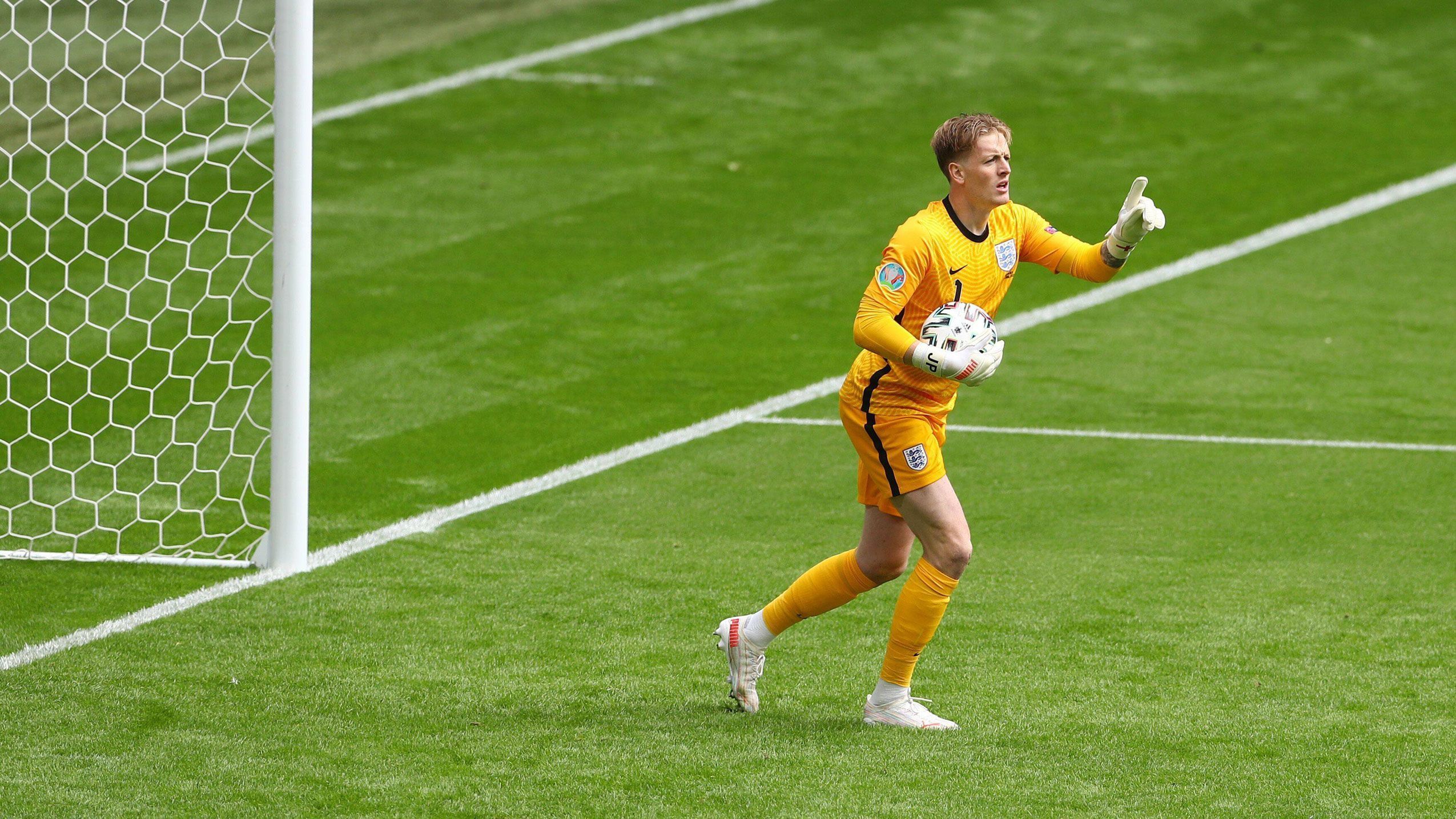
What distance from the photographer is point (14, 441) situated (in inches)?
333

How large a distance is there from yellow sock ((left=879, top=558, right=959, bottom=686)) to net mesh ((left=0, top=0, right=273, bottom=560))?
298 centimetres

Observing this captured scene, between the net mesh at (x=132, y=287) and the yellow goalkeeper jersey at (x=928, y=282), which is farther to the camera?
the net mesh at (x=132, y=287)

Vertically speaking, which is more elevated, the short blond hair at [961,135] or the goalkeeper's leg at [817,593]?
the short blond hair at [961,135]

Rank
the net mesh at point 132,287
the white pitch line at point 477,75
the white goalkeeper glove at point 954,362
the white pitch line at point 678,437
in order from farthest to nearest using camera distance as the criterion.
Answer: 1. the white pitch line at point 477,75
2. the net mesh at point 132,287
3. the white pitch line at point 678,437
4. the white goalkeeper glove at point 954,362

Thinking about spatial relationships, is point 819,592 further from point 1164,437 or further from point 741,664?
point 1164,437

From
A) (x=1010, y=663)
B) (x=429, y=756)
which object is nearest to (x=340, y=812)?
(x=429, y=756)

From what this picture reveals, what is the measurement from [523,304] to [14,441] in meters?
3.39

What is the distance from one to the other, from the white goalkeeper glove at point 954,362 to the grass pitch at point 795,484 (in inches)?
41.2

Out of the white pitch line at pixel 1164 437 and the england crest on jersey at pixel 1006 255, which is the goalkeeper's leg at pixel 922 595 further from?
the white pitch line at pixel 1164 437

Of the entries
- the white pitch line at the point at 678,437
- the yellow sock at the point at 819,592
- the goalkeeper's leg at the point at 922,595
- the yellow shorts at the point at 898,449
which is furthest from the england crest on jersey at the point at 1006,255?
the white pitch line at the point at 678,437

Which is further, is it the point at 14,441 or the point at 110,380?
the point at 110,380

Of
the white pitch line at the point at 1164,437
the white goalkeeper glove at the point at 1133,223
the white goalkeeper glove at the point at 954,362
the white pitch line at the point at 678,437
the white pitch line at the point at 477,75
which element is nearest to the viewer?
the white goalkeeper glove at the point at 954,362

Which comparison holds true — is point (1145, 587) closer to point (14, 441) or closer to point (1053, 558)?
point (1053, 558)

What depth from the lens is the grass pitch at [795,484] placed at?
5.11 m
